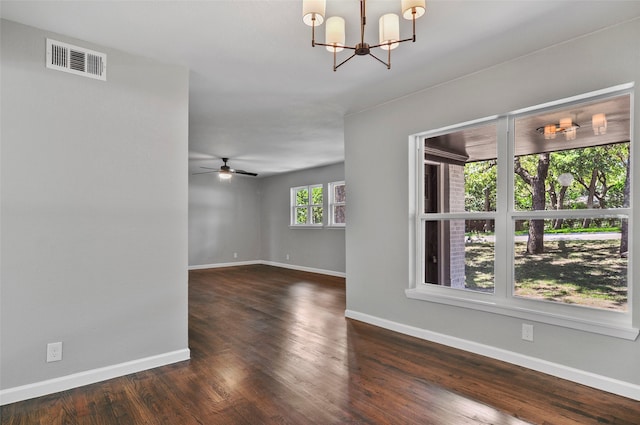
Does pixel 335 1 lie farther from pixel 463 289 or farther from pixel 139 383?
pixel 139 383

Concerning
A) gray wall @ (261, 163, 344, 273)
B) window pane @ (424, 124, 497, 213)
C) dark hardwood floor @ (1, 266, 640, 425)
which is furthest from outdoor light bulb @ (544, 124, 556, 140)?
gray wall @ (261, 163, 344, 273)

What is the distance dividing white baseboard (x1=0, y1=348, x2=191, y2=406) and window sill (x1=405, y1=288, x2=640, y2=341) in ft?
7.75

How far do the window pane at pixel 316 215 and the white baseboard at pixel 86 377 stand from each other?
5738 mm

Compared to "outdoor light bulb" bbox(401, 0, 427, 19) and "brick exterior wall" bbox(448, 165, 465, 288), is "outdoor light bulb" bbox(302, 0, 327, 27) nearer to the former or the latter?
"outdoor light bulb" bbox(401, 0, 427, 19)

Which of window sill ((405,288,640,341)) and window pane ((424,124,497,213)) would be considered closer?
window sill ((405,288,640,341))

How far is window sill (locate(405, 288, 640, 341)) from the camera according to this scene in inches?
94.0

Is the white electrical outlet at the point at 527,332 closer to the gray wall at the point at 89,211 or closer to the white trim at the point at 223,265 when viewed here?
the gray wall at the point at 89,211

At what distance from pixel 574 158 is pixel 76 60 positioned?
3.89 metres

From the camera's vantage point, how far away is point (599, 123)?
263cm

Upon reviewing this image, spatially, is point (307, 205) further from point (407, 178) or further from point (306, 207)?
point (407, 178)

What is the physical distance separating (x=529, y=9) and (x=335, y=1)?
123cm

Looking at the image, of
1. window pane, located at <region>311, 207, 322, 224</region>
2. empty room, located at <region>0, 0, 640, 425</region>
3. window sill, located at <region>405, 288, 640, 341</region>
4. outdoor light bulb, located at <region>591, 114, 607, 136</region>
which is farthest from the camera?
window pane, located at <region>311, 207, 322, 224</region>

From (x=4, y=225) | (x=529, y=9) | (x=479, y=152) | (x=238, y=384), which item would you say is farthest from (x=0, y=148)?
(x=479, y=152)

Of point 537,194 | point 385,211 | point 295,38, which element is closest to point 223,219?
point 385,211
